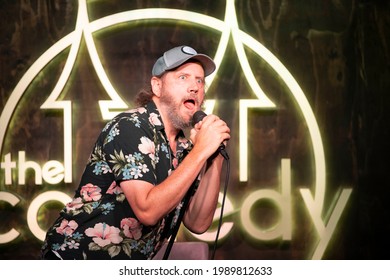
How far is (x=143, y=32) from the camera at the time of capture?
350cm

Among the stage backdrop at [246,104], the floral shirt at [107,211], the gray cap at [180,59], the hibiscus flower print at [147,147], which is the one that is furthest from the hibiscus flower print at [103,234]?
the stage backdrop at [246,104]

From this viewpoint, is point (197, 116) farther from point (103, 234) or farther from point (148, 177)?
point (103, 234)

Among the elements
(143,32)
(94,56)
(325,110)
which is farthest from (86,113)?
(325,110)

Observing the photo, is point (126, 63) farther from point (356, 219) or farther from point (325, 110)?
point (356, 219)

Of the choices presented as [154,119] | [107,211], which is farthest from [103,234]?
[154,119]

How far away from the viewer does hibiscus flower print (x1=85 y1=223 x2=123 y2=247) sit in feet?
5.95

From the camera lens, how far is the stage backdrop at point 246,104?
3438 mm

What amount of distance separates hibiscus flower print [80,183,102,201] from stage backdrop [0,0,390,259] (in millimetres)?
1616

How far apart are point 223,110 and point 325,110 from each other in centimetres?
59

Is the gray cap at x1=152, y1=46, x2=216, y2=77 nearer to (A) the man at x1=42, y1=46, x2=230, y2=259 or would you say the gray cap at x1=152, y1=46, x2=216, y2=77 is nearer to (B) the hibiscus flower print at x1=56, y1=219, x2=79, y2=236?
(A) the man at x1=42, y1=46, x2=230, y2=259

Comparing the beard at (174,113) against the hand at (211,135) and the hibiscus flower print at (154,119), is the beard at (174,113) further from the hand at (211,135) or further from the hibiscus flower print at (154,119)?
the hand at (211,135)

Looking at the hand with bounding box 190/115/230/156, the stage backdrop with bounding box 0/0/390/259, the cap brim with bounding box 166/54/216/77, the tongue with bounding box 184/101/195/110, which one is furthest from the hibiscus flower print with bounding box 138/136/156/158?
the stage backdrop with bounding box 0/0/390/259
